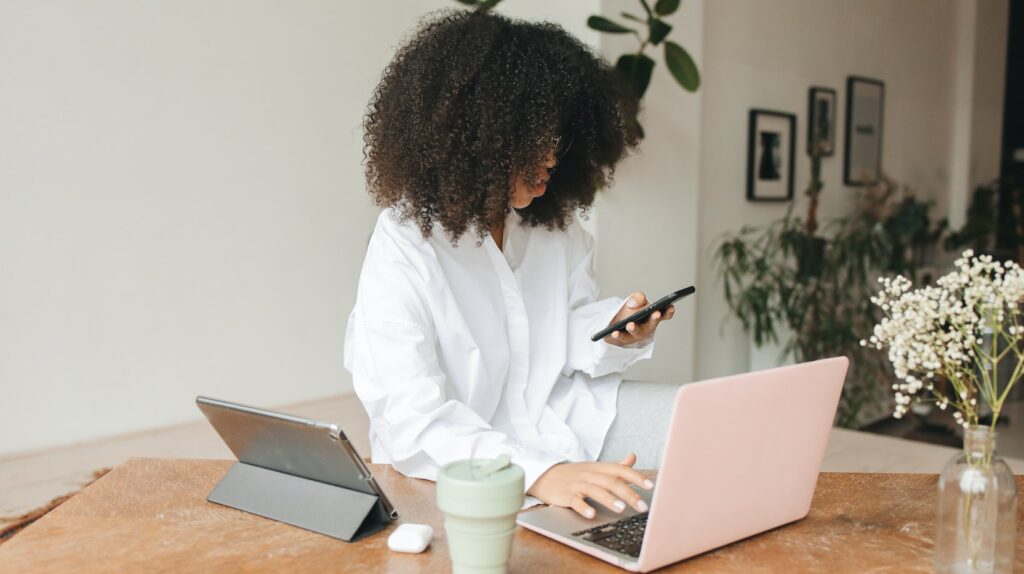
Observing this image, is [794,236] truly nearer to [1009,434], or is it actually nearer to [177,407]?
[1009,434]

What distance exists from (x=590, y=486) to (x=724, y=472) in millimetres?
207

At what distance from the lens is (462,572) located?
94 cm

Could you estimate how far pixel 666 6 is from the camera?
341 cm

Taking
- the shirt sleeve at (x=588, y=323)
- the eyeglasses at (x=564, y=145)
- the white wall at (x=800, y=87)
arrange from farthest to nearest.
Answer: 1. the white wall at (x=800, y=87)
2. the eyeglasses at (x=564, y=145)
3. the shirt sleeve at (x=588, y=323)

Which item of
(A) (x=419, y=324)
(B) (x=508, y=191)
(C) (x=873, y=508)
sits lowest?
(C) (x=873, y=508)

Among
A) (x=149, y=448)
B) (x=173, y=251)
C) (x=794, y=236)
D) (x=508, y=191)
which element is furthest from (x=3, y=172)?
(x=794, y=236)

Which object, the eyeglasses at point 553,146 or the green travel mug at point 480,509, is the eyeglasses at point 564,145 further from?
the green travel mug at point 480,509

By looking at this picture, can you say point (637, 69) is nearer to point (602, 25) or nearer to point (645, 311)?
point (602, 25)

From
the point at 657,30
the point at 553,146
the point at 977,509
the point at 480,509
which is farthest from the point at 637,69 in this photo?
the point at 480,509

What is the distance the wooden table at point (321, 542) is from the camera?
103 centimetres

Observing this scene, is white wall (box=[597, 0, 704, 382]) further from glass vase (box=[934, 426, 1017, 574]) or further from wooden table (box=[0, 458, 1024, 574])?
glass vase (box=[934, 426, 1017, 574])

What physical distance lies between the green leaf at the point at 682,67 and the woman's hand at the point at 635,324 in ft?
6.35

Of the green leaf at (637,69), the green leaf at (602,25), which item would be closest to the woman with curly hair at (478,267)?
the green leaf at (602,25)

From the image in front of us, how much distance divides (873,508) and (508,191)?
82 cm
